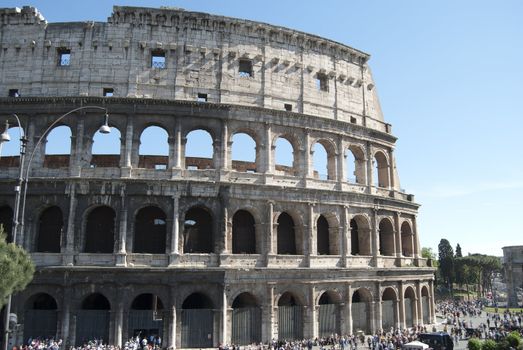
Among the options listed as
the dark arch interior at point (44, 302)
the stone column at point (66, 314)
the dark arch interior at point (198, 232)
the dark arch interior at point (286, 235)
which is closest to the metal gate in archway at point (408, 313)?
the dark arch interior at point (286, 235)

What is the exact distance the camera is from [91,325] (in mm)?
22484

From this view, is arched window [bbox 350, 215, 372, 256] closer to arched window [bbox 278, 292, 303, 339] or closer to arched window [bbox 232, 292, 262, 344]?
arched window [bbox 278, 292, 303, 339]

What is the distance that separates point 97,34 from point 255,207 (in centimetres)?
1333

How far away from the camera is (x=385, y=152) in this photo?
106 feet

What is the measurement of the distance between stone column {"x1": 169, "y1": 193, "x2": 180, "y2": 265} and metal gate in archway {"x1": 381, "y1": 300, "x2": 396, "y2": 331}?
14290mm

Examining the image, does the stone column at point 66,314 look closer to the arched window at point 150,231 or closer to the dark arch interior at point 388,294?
the arched window at point 150,231

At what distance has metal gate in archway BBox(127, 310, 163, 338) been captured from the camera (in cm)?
2272

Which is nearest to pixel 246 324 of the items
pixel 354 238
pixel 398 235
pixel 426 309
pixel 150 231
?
pixel 150 231

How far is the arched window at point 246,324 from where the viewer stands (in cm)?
2395

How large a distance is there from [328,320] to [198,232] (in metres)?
9.36

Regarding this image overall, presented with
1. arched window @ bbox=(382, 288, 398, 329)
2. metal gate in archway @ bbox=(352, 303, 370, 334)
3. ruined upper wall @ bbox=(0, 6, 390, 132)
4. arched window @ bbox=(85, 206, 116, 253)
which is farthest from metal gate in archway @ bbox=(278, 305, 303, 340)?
ruined upper wall @ bbox=(0, 6, 390, 132)

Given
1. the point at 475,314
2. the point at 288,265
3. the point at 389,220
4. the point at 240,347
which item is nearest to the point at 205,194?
the point at 288,265

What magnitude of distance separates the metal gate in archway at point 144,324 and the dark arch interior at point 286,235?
830 cm

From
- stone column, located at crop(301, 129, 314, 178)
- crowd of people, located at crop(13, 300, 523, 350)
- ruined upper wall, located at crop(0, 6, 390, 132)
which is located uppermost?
ruined upper wall, located at crop(0, 6, 390, 132)
